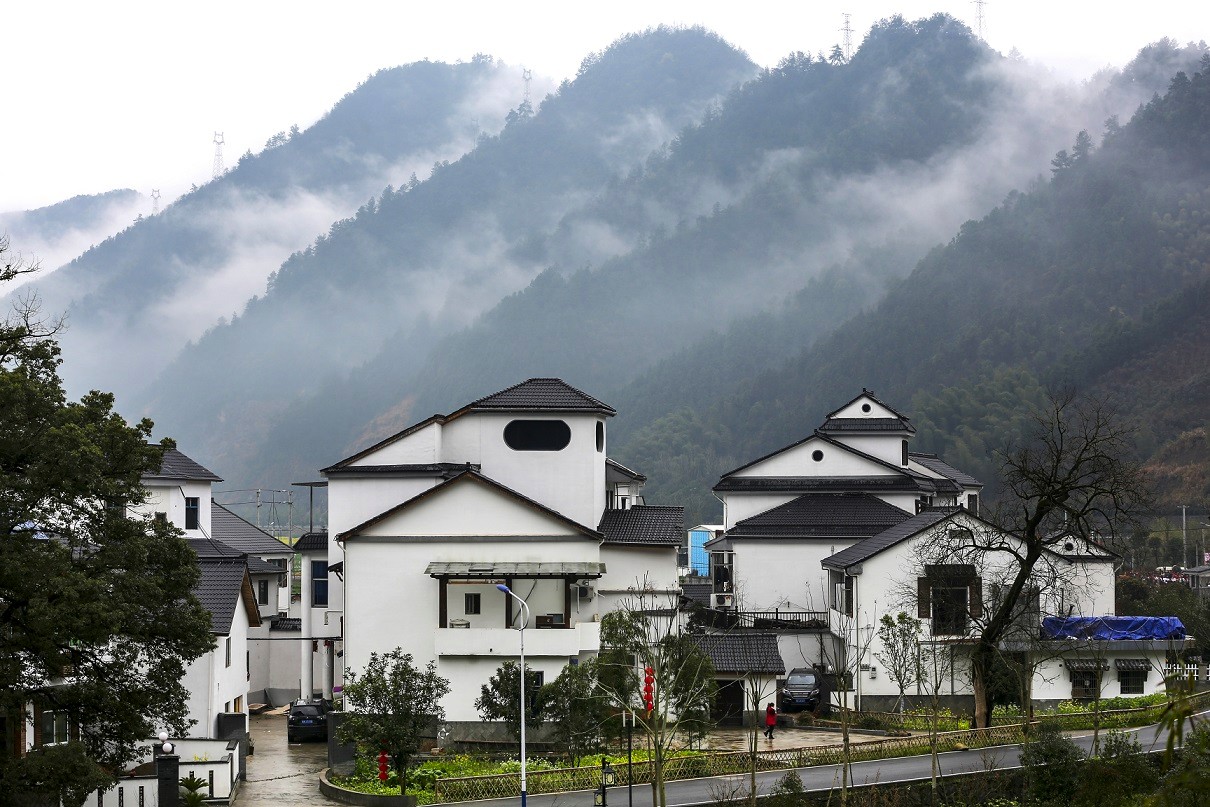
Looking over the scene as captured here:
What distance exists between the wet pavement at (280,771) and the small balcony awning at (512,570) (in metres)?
6.22

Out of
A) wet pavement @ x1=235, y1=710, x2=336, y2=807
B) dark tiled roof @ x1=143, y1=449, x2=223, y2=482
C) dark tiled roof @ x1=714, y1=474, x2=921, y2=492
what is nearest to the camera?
wet pavement @ x1=235, y1=710, x2=336, y2=807

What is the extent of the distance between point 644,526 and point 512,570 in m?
7.52


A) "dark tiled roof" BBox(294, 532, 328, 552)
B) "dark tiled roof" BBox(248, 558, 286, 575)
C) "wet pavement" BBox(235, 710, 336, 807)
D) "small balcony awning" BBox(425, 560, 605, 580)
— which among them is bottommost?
"wet pavement" BBox(235, 710, 336, 807)

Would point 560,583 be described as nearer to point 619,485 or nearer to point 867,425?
point 619,485

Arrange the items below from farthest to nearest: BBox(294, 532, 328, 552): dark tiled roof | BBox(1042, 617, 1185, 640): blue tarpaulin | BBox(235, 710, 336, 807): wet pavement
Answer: BBox(294, 532, 328, 552): dark tiled roof < BBox(1042, 617, 1185, 640): blue tarpaulin < BBox(235, 710, 336, 807): wet pavement

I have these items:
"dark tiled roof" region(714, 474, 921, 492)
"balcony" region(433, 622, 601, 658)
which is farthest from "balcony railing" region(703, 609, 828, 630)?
"balcony" region(433, 622, 601, 658)

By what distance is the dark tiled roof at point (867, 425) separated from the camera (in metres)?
63.0

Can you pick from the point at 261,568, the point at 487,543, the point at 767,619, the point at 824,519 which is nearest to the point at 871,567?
the point at 767,619

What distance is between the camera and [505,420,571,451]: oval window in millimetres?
43344

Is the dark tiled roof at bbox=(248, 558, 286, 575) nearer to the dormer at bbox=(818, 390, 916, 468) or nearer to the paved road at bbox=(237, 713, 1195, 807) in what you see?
the paved road at bbox=(237, 713, 1195, 807)

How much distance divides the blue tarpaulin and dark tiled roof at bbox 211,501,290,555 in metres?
33.2

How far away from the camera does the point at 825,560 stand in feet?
163

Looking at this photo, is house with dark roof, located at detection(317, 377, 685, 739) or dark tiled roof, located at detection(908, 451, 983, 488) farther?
dark tiled roof, located at detection(908, 451, 983, 488)

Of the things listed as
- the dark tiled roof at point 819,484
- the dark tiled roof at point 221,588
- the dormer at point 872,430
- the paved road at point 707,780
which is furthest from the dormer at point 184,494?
the dormer at point 872,430
